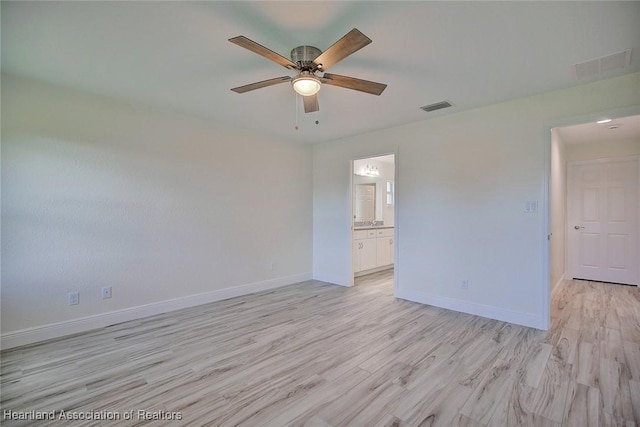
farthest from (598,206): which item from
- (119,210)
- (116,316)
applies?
(116,316)

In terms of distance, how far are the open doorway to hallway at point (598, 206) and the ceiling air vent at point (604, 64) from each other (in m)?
1.98

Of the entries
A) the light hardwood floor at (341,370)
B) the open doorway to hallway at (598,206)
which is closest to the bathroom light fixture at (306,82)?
the light hardwood floor at (341,370)

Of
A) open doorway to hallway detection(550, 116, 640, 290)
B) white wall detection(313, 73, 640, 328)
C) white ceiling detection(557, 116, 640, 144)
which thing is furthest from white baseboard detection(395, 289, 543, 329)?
white ceiling detection(557, 116, 640, 144)

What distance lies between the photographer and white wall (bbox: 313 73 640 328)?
9.77ft

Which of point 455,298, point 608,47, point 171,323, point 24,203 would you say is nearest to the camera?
point 608,47

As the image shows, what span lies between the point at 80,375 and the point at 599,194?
721 centimetres

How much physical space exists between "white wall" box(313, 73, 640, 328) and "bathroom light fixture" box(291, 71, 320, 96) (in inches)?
88.5

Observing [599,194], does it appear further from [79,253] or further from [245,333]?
[79,253]

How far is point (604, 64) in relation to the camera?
93.1 inches

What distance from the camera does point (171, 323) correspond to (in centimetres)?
317

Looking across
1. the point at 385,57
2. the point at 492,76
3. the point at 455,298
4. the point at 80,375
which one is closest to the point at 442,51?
the point at 385,57

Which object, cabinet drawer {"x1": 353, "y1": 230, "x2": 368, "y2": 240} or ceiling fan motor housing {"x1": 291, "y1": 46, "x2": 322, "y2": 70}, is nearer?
ceiling fan motor housing {"x1": 291, "y1": 46, "x2": 322, "y2": 70}

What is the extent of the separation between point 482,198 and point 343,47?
2545mm

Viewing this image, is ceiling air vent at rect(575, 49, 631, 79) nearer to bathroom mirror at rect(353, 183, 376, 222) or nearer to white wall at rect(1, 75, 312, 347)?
white wall at rect(1, 75, 312, 347)
